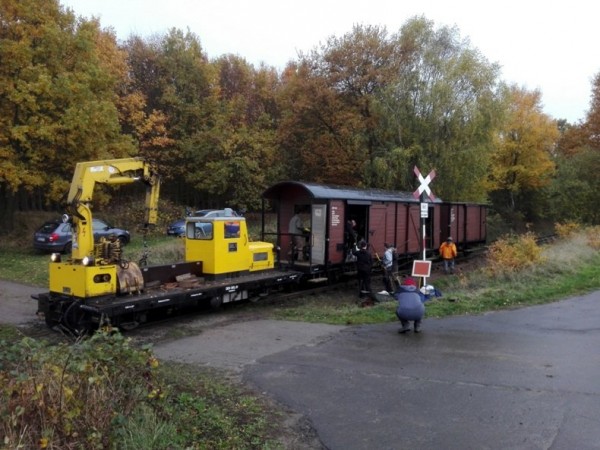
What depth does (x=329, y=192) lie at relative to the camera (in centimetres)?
1573

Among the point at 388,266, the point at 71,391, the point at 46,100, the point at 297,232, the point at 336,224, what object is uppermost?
the point at 46,100

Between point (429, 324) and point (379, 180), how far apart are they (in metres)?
18.5

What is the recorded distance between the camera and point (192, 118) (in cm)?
3691

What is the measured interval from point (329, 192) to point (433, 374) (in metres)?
9.11

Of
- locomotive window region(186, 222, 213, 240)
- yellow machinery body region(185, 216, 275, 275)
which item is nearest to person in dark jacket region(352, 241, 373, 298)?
yellow machinery body region(185, 216, 275, 275)

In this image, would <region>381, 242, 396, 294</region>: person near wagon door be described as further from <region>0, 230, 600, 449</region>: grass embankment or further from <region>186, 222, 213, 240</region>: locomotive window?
<region>0, 230, 600, 449</region>: grass embankment

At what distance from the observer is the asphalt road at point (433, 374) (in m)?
5.27

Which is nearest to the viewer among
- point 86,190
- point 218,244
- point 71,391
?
point 71,391

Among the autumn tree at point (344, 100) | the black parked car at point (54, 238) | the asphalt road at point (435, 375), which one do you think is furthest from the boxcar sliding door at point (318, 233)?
the autumn tree at point (344, 100)

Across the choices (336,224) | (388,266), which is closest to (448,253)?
(388,266)

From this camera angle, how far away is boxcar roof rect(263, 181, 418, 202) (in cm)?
1533

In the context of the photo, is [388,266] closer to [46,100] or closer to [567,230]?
[46,100]

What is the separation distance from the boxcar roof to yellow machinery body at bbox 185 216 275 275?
2690 millimetres

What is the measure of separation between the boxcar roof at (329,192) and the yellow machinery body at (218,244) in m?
2.69
